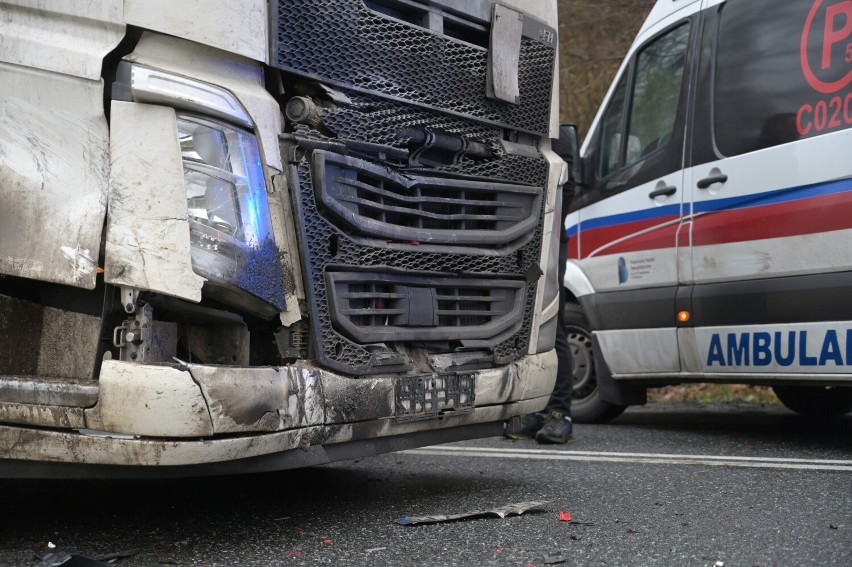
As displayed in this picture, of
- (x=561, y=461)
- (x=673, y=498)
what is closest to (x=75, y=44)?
(x=673, y=498)

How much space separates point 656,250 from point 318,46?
290 cm

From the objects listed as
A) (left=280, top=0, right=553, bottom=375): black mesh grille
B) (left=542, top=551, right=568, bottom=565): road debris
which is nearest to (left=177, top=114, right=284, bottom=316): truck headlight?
(left=280, top=0, right=553, bottom=375): black mesh grille

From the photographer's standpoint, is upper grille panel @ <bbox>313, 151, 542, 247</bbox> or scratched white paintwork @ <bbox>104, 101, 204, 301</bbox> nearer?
scratched white paintwork @ <bbox>104, 101, 204, 301</bbox>

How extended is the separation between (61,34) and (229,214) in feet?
2.23

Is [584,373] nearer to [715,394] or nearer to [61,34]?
[715,394]

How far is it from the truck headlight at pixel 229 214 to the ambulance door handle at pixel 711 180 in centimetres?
290

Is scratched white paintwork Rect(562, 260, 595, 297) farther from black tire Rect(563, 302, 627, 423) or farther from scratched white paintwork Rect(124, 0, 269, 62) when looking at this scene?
scratched white paintwork Rect(124, 0, 269, 62)

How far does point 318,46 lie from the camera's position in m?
3.36

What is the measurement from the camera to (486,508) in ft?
12.5

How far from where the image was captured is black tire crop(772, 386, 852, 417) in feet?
20.0

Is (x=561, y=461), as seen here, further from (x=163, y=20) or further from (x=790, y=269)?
(x=163, y=20)

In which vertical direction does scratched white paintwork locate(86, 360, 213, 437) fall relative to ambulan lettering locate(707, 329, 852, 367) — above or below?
below

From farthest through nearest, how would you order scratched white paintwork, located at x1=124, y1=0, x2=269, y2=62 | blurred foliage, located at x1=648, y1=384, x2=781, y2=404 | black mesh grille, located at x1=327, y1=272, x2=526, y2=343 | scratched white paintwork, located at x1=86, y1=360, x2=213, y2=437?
1. blurred foliage, located at x1=648, y1=384, x2=781, y2=404
2. black mesh grille, located at x1=327, y1=272, x2=526, y2=343
3. scratched white paintwork, located at x1=124, y1=0, x2=269, y2=62
4. scratched white paintwork, located at x1=86, y1=360, x2=213, y2=437

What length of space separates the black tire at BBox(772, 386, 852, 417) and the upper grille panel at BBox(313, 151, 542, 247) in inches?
105
